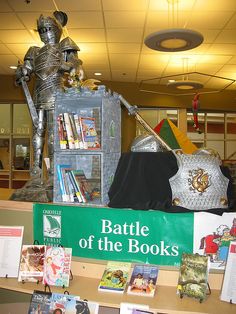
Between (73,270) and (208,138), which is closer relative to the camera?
(73,270)

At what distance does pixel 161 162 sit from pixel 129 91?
7.14m

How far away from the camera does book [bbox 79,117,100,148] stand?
2170 millimetres

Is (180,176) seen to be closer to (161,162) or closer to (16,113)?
(161,162)

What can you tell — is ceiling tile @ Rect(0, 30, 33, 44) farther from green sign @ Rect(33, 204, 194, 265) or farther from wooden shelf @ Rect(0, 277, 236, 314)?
wooden shelf @ Rect(0, 277, 236, 314)

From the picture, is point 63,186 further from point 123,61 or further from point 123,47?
point 123,61

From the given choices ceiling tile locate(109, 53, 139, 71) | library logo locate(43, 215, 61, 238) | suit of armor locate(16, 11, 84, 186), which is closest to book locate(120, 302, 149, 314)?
library logo locate(43, 215, 61, 238)

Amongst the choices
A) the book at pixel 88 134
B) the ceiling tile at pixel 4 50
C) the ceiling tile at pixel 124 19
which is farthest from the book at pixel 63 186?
the ceiling tile at pixel 4 50

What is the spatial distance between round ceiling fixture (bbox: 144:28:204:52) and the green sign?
2751 millimetres

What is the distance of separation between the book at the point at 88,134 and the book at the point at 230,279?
0.97 metres

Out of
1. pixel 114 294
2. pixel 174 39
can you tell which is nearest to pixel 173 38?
pixel 174 39

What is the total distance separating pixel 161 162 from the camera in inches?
75.9

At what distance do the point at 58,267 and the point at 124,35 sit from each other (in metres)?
4.40

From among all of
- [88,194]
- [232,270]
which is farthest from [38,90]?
[232,270]

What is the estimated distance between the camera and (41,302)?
172cm
